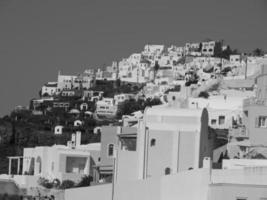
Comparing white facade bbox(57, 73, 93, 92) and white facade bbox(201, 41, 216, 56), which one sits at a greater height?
white facade bbox(201, 41, 216, 56)

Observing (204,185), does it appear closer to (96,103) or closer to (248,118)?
(248,118)

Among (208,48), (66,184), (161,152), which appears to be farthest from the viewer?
(208,48)

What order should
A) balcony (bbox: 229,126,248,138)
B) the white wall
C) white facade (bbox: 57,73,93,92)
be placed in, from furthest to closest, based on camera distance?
white facade (bbox: 57,73,93,92) → balcony (bbox: 229,126,248,138) → the white wall

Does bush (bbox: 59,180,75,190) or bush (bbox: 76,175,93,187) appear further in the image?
bush (bbox: 59,180,75,190)

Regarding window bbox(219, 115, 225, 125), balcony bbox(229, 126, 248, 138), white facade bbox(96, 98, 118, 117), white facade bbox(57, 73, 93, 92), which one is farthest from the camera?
white facade bbox(57, 73, 93, 92)

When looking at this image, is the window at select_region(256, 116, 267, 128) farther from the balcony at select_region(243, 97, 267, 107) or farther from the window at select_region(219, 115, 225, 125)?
the window at select_region(219, 115, 225, 125)

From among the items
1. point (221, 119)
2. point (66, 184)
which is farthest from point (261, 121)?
point (66, 184)

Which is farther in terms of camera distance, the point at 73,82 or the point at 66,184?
the point at 73,82

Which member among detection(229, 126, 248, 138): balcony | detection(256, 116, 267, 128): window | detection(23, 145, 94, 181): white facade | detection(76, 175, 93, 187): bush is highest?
detection(256, 116, 267, 128): window

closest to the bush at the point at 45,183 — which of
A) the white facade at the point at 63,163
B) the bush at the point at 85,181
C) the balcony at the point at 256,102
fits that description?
the white facade at the point at 63,163

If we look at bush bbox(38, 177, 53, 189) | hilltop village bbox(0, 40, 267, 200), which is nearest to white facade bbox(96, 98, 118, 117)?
hilltop village bbox(0, 40, 267, 200)

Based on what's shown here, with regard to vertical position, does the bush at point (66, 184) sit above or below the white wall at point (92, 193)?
below

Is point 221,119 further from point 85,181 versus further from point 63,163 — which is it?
point 63,163

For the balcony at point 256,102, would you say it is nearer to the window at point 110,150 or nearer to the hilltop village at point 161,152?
the hilltop village at point 161,152
